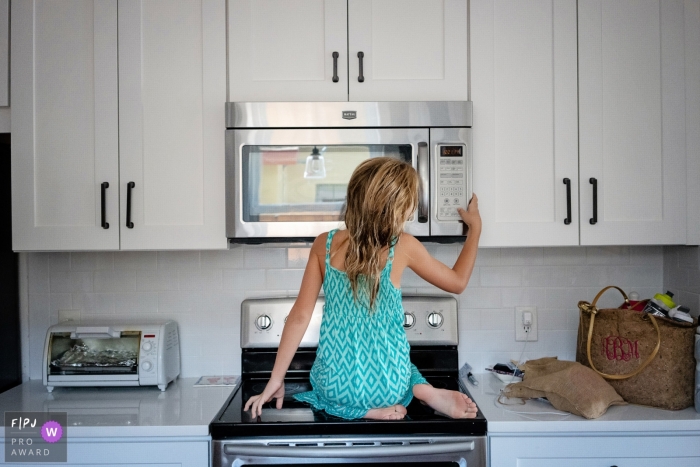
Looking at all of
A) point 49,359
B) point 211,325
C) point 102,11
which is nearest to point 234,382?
point 211,325

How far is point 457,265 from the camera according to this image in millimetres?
1772

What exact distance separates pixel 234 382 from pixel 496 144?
1.25 m

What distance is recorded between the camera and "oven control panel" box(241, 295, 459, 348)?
6.95 feet

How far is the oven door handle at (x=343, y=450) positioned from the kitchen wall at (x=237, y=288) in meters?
0.63

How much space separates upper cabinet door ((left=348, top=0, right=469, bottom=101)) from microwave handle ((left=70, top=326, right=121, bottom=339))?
1169 millimetres

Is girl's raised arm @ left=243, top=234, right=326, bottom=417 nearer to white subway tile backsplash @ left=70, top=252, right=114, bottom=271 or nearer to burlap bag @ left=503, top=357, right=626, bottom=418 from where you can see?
burlap bag @ left=503, top=357, right=626, bottom=418

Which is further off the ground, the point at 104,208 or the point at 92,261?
the point at 104,208

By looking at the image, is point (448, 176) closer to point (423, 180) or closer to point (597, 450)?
point (423, 180)

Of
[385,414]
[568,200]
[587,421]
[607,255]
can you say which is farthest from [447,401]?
[607,255]

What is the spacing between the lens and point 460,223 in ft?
6.03

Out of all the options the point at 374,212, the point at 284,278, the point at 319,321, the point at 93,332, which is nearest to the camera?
the point at 374,212

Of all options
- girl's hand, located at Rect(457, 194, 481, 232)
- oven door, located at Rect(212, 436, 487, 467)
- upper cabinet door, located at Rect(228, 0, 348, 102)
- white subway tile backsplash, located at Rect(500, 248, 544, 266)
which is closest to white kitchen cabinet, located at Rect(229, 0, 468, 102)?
upper cabinet door, located at Rect(228, 0, 348, 102)

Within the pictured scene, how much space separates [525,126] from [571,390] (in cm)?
84

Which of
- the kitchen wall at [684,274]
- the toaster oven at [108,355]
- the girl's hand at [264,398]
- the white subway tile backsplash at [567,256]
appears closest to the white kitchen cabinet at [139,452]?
the girl's hand at [264,398]
